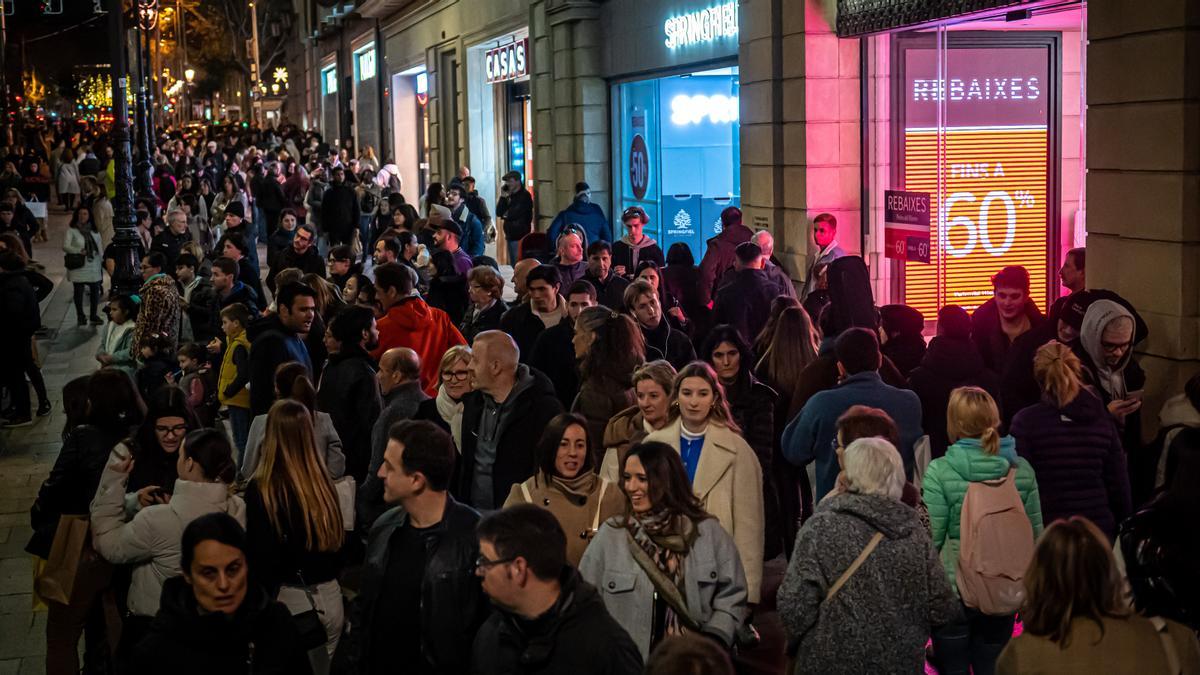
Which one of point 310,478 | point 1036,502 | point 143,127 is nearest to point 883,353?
point 1036,502

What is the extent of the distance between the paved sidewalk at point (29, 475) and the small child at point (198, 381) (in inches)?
60.4

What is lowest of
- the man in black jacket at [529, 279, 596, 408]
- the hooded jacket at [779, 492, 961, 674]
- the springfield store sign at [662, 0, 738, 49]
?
the hooded jacket at [779, 492, 961, 674]

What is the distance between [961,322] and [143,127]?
816 inches

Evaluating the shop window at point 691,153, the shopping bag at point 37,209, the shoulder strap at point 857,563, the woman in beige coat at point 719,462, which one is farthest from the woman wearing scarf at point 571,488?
the shopping bag at point 37,209

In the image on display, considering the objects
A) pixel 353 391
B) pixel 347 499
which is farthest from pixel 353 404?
pixel 347 499

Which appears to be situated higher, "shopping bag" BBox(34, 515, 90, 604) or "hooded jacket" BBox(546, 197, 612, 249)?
"hooded jacket" BBox(546, 197, 612, 249)

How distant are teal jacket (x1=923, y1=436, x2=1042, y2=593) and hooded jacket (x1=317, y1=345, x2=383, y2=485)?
3.51 metres

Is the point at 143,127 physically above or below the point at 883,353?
above

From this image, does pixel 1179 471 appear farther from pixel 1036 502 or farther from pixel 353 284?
pixel 353 284

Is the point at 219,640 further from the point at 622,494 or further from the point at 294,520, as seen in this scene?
the point at 622,494

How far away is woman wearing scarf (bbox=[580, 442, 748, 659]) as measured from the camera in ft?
18.0

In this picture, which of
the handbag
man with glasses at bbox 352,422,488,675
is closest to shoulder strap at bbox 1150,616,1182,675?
man with glasses at bbox 352,422,488,675

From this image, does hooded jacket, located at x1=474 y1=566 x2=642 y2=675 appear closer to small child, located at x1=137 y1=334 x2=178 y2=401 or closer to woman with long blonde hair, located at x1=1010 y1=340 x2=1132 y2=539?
woman with long blonde hair, located at x1=1010 y1=340 x2=1132 y2=539

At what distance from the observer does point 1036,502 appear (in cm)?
669
